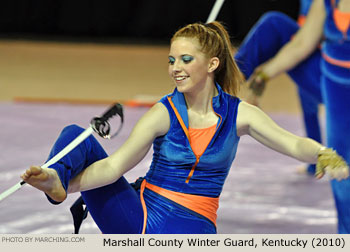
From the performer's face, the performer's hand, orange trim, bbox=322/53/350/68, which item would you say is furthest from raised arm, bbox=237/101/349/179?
orange trim, bbox=322/53/350/68

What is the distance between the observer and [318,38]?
270cm

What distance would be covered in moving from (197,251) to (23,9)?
646 cm

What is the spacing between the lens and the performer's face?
1.84m

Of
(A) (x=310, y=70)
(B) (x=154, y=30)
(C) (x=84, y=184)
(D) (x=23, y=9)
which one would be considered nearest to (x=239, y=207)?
(A) (x=310, y=70)

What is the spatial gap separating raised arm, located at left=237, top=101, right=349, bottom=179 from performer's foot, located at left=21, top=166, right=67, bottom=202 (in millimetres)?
531

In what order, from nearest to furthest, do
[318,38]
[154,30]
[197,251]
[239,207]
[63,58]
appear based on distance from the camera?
[197,251] → [318,38] → [239,207] → [63,58] → [154,30]

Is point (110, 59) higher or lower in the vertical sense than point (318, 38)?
higher

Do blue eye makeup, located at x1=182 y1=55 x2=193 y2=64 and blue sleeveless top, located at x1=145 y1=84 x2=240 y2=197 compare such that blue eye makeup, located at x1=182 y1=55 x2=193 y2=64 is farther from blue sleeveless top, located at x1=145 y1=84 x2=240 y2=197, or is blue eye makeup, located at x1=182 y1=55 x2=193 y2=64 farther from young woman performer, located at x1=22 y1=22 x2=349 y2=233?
blue sleeveless top, located at x1=145 y1=84 x2=240 y2=197

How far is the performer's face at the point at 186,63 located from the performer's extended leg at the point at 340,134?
749mm

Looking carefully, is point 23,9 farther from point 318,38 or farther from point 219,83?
point 219,83

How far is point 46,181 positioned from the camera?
1679 millimetres

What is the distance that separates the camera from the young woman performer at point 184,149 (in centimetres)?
184

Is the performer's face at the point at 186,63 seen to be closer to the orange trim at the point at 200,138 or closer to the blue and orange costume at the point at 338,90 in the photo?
the orange trim at the point at 200,138

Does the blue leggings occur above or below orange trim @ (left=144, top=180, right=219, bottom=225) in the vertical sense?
above
